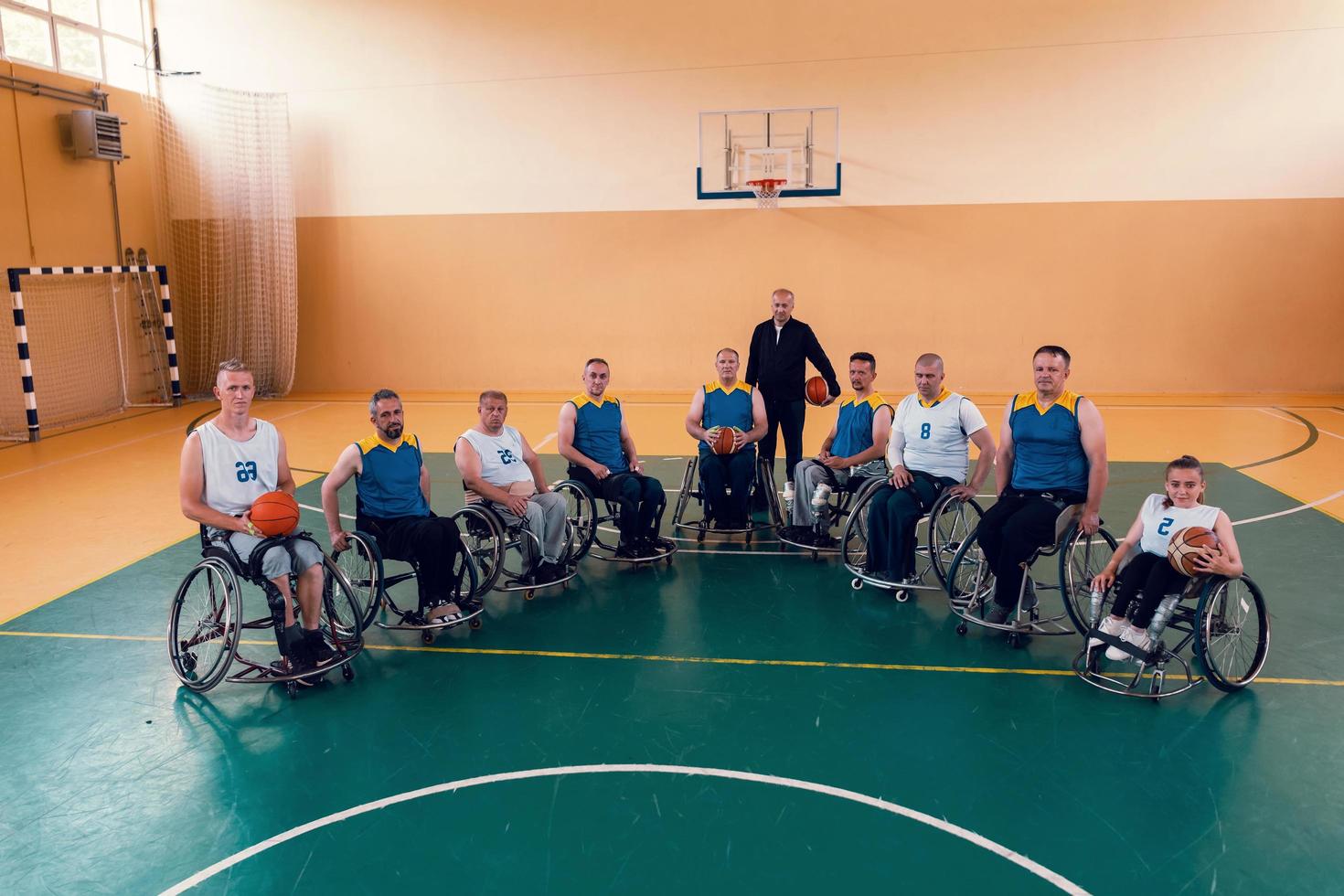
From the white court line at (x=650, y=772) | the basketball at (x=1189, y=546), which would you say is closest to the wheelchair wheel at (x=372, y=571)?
the white court line at (x=650, y=772)

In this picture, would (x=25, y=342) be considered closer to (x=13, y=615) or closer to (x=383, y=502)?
(x=13, y=615)

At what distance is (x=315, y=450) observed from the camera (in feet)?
28.0

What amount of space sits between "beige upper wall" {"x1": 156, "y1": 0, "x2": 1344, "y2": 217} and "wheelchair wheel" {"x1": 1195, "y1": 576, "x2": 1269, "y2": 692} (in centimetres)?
748

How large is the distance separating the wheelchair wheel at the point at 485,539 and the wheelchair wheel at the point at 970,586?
6.70ft

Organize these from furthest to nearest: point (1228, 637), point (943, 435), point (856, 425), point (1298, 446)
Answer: point (1298, 446)
point (856, 425)
point (943, 435)
point (1228, 637)

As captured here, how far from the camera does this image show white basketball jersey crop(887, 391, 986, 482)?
15.9 ft

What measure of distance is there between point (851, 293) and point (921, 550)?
6.02 metres

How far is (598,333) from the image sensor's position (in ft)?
37.7

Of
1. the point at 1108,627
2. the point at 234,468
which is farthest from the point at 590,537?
the point at 1108,627

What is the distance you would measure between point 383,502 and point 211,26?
9295mm

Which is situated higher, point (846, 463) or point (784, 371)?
point (784, 371)

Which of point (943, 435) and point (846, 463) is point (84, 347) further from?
point (943, 435)

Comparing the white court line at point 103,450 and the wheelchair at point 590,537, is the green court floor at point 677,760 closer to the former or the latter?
the wheelchair at point 590,537

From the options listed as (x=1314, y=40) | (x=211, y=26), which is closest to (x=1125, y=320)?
(x=1314, y=40)
